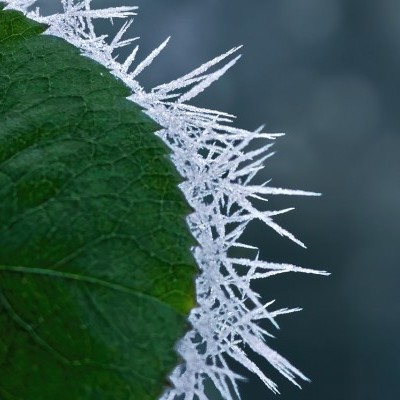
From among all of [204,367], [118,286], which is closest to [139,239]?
[118,286]

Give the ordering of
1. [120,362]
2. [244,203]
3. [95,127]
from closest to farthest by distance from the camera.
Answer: [120,362] → [95,127] → [244,203]

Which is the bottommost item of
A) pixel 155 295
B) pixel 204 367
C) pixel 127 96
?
pixel 204 367

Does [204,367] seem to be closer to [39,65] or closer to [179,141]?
[179,141]

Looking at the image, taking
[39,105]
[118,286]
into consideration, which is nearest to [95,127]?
[39,105]

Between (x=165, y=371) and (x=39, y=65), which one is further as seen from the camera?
(x=39, y=65)

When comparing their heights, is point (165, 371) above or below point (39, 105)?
below

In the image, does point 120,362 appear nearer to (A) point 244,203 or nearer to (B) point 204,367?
(B) point 204,367

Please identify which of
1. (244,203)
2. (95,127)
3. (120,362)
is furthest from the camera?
(244,203)
